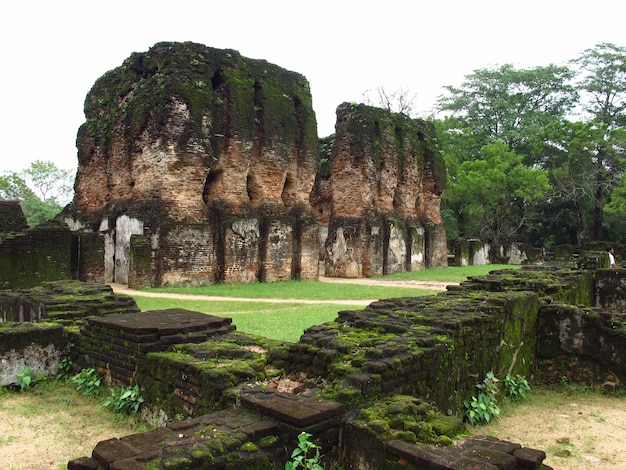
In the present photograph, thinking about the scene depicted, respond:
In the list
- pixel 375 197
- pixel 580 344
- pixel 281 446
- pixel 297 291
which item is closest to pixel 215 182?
pixel 297 291

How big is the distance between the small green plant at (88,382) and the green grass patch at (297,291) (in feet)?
26.4

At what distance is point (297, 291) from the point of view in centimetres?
1441

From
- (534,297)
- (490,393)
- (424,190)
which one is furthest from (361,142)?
(490,393)

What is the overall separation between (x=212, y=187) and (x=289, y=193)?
3.51 meters

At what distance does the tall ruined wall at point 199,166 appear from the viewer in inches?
595

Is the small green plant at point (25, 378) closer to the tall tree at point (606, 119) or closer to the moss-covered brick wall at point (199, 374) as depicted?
the moss-covered brick wall at point (199, 374)

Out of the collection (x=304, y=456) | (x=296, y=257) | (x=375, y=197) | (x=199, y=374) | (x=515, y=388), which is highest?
(x=375, y=197)

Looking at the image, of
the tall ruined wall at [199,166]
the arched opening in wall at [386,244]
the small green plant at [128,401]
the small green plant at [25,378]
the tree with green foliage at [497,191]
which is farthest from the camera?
the tree with green foliage at [497,191]

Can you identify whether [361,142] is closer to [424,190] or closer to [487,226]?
[424,190]

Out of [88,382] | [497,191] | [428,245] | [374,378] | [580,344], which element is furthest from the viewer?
[497,191]

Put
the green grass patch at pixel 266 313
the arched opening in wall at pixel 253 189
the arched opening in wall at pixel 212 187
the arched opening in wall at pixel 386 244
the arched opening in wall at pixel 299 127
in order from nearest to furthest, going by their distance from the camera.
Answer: the green grass patch at pixel 266 313 < the arched opening in wall at pixel 212 187 < the arched opening in wall at pixel 253 189 < the arched opening in wall at pixel 299 127 < the arched opening in wall at pixel 386 244

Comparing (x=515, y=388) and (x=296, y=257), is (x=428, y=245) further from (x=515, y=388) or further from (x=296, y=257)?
(x=515, y=388)

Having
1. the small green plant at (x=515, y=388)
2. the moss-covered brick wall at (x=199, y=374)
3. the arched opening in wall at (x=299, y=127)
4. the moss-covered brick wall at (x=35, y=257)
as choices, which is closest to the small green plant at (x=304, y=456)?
the moss-covered brick wall at (x=199, y=374)

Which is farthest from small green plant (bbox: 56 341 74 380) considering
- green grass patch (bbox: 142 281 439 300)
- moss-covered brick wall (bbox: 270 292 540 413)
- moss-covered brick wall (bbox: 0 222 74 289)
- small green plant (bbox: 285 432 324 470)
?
moss-covered brick wall (bbox: 0 222 74 289)
